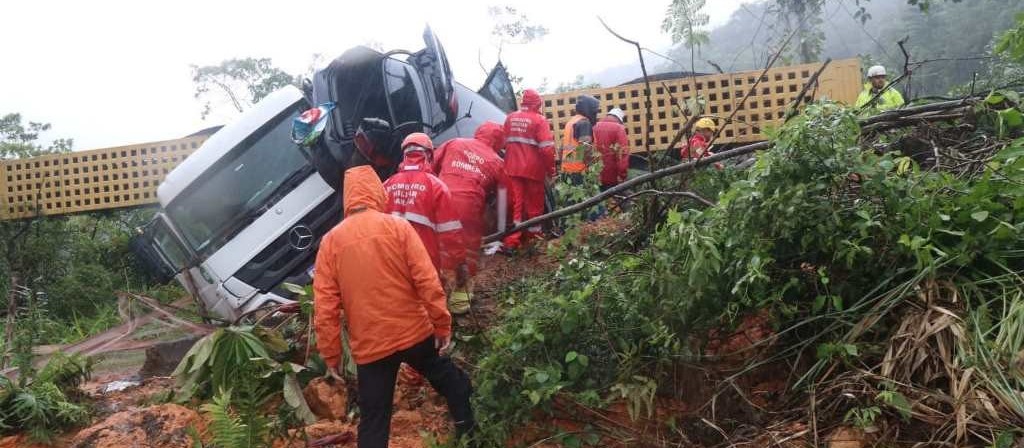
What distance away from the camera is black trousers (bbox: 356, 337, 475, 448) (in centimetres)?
387

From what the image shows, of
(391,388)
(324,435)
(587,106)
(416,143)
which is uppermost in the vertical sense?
(416,143)

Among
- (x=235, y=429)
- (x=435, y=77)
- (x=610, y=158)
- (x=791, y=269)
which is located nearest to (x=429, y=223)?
(x=435, y=77)

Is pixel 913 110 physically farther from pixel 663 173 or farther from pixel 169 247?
pixel 169 247

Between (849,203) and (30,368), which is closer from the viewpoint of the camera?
(849,203)

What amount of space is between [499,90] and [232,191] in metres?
2.86

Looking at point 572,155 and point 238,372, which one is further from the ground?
point 572,155

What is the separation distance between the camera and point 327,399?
4.70 metres

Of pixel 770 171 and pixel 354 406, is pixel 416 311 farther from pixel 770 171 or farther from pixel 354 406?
pixel 770 171

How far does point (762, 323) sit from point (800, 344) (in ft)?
0.93

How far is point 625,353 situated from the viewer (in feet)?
13.1

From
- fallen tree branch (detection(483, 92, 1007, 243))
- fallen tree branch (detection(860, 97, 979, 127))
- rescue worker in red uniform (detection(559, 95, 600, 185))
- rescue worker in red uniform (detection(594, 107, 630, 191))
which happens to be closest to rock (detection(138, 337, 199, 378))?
fallen tree branch (detection(483, 92, 1007, 243))

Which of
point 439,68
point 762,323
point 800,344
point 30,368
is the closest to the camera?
point 800,344

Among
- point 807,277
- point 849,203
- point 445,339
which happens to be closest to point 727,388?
point 807,277

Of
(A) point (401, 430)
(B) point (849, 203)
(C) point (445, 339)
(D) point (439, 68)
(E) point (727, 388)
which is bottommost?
(A) point (401, 430)
